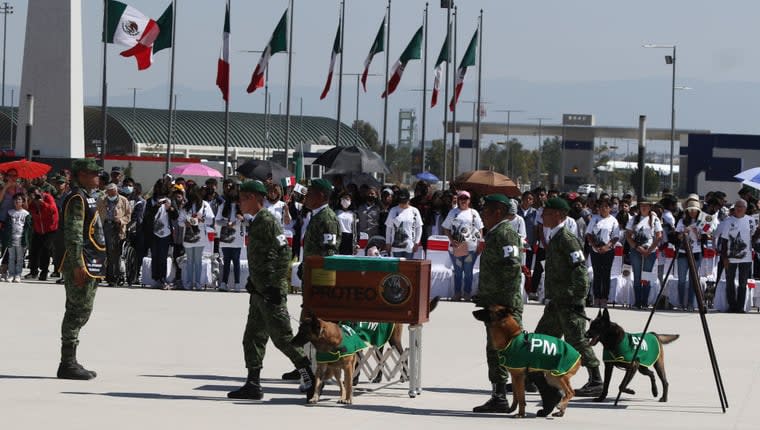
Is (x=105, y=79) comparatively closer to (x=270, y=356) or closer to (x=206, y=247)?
(x=206, y=247)

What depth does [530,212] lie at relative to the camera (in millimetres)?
24094

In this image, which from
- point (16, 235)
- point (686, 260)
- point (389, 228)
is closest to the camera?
point (389, 228)

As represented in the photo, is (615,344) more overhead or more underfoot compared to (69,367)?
more overhead

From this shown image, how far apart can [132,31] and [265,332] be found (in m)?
25.1

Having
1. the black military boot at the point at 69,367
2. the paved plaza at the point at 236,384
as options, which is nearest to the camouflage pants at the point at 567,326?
the paved plaza at the point at 236,384

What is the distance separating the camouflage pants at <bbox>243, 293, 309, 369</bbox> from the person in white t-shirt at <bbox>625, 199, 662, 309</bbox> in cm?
1184

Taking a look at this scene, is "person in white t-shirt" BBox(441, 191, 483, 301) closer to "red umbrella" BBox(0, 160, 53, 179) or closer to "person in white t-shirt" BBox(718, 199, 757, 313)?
"person in white t-shirt" BBox(718, 199, 757, 313)

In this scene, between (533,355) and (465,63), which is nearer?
(533,355)

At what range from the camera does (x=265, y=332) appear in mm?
11961

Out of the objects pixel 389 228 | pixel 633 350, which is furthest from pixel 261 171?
pixel 633 350

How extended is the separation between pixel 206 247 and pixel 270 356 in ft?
30.9

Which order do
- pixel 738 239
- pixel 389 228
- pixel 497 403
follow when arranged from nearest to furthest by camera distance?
pixel 497 403 → pixel 738 239 → pixel 389 228

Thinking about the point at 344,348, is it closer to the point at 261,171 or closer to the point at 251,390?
the point at 251,390

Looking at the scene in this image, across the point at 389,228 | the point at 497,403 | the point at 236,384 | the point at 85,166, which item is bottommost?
the point at 236,384
